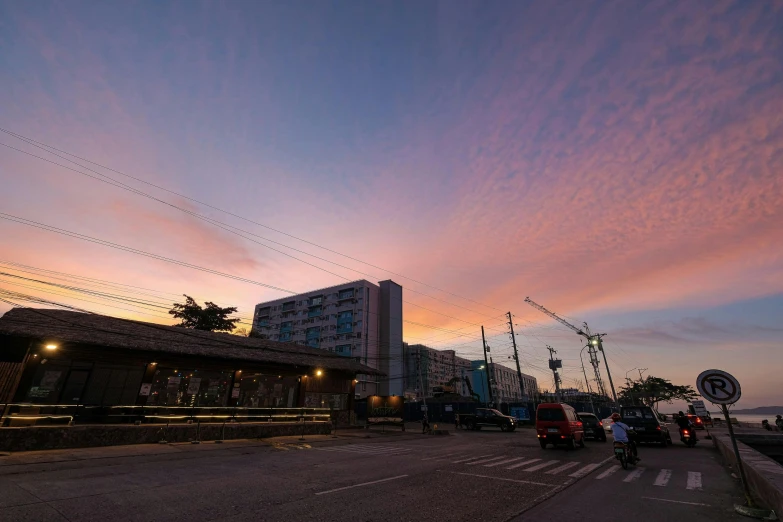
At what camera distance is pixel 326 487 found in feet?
28.1

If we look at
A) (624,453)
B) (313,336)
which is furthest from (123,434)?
(313,336)

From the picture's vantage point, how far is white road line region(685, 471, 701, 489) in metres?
9.34

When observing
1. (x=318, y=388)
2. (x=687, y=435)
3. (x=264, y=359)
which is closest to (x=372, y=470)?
(x=264, y=359)

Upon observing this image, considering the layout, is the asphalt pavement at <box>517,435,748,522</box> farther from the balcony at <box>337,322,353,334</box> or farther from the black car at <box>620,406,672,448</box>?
the balcony at <box>337,322,353,334</box>

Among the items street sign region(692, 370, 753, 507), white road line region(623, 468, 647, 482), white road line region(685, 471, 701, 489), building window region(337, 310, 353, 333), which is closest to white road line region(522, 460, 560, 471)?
white road line region(623, 468, 647, 482)

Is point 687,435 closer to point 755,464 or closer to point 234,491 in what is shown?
point 755,464

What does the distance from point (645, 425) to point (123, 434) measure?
26180 mm

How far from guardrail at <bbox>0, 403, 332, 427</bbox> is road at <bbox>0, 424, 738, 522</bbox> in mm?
3453

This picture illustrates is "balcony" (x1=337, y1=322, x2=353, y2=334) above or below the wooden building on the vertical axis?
above

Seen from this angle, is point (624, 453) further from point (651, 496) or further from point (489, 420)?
point (489, 420)

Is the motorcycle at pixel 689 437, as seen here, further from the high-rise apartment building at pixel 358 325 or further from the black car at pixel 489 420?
the high-rise apartment building at pixel 358 325

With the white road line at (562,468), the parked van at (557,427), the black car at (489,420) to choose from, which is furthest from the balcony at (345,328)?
the white road line at (562,468)

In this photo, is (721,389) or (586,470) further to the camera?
(586,470)

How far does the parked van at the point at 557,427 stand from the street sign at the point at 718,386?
1059 centimetres
